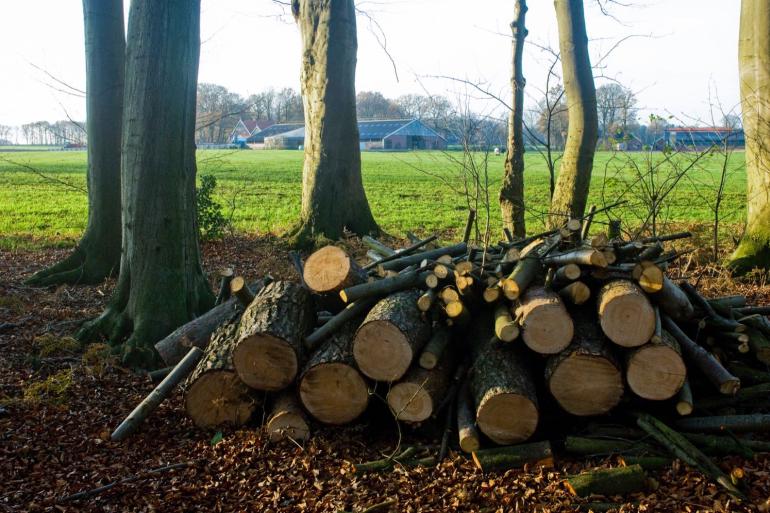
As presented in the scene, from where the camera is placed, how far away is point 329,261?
5.82m

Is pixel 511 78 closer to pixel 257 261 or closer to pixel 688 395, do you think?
pixel 257 261

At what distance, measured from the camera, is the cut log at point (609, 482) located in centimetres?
428

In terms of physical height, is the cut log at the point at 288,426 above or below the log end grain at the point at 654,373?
below

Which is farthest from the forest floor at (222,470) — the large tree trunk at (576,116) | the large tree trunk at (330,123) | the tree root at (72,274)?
the large tree trunk at (576,116)

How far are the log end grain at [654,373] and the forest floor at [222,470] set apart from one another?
1.72 ft

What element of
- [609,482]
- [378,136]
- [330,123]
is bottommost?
[609,482]

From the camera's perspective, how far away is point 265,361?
5.30 m

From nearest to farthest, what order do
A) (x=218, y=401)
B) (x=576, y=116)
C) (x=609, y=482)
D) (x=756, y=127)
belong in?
(x=609, y=482)
(x=218, y=401)
(x=756, y=127)
(x=576, y=116)

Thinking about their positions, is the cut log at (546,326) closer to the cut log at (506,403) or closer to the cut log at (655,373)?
the cut log at (506,403)

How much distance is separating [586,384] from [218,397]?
2773mm

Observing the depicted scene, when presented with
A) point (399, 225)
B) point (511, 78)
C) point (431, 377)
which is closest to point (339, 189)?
point (511, 78)

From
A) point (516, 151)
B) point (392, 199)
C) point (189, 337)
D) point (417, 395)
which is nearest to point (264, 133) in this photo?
point (392, 199)

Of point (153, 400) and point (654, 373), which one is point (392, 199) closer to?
point (153, 400)

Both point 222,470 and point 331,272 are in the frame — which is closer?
point 222,470
